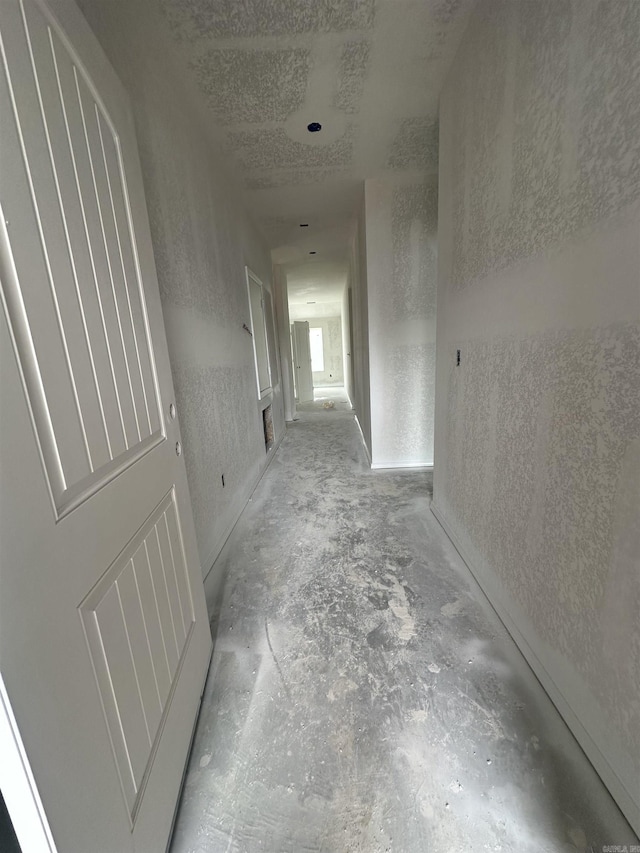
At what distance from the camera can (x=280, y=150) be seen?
238 cm

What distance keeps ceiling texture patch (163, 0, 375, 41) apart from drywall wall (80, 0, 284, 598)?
5.2 inches

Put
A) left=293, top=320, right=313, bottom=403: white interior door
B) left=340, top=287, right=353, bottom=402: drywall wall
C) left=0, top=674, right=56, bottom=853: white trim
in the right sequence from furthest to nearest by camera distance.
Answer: left=293, top=320, right=313, bottom=403: white interior door < left=340, top=287, right=353, bottom=402: drywall wall < left=0, top=674, right=56, bottom=853: white trim

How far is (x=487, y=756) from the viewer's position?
3.21 feet

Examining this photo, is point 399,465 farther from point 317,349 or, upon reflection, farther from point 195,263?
point 317,349

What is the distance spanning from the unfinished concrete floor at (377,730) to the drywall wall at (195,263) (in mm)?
583

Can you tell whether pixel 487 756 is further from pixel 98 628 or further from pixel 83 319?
pixel 83 319

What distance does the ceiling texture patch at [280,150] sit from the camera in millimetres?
2207

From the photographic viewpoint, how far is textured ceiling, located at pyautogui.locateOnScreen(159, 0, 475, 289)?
1.43 m

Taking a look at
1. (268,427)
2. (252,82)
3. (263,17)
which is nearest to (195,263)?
(252,82)

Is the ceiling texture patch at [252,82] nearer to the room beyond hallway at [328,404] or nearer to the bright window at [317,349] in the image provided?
the room beyond hallway at [328,404]

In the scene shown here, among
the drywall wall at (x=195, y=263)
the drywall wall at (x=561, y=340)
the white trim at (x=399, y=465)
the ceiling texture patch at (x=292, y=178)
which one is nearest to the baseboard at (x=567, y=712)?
the drywall wall at (x=561, y=340)

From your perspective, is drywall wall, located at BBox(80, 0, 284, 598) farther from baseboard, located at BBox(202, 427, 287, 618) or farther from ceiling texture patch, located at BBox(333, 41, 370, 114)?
ceiling texture patch, located at BBox(333, 41, 370, 114)

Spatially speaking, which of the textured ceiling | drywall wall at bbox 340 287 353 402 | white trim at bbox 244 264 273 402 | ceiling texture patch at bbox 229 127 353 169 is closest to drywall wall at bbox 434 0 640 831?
the textured ceiling

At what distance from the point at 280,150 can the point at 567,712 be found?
132 inches
